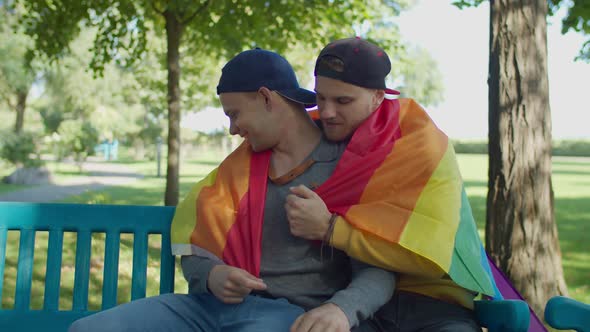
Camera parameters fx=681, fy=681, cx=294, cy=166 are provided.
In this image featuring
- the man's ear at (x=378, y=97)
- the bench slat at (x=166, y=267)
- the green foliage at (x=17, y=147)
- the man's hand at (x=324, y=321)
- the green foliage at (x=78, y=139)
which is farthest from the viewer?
the green foliage at (x=78, y=139)

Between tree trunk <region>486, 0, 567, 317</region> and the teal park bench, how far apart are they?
215 cm

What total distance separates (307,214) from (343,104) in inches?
15.6

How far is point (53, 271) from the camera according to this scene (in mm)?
2861

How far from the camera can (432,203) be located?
2.06m

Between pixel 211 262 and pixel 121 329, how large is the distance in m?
Answer: 0.35

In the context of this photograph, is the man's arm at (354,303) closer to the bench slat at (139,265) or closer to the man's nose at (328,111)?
the man's nose at (328,111)

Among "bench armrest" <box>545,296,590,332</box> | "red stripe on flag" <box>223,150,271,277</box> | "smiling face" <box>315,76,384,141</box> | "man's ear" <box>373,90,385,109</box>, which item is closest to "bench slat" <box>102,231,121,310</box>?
"red stripe on flag" <box>223,150,271,277</box>

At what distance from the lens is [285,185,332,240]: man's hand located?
2066 mm

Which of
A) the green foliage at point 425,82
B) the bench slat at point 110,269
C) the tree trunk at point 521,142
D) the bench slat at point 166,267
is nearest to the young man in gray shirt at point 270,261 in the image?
the bench slat at point 166,267

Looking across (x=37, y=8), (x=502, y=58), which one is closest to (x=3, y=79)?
(x=37, y=8)

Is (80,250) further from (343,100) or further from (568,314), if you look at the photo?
(568,314)

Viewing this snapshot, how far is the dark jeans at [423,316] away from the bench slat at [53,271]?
55.5 inches

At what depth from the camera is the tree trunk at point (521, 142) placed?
401cm

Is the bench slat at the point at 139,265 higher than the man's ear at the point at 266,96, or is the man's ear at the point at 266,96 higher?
the man's ear at the point at 266,96
